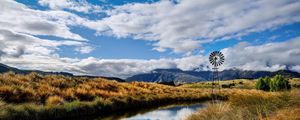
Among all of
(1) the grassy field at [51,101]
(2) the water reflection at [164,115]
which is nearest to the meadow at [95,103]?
A: (1) the grassy field at [51,101]

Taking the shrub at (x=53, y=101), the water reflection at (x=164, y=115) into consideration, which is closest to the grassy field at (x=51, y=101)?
the shrub at (x=53, y=101)

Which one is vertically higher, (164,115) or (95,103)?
(95,103)

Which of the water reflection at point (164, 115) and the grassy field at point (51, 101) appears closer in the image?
the grassy field at point (51, 101)

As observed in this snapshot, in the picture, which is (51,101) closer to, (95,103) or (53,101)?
(53,101)

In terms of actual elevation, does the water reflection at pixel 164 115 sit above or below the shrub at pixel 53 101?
below

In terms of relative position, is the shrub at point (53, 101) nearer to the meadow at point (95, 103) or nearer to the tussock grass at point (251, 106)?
the meadow at point (95, 103)

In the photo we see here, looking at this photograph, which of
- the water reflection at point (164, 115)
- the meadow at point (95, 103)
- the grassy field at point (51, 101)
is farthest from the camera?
the water reflection at point (164, 115)

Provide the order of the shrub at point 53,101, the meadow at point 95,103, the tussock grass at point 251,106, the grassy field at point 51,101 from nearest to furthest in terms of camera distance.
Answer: the tussock grass at point 251,106
the meadow at point 95,103
the grassy field at point 51,101
the shrub at point 53,101

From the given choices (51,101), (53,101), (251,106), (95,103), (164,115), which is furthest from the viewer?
(95,103)

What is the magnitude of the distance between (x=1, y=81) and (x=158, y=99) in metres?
20.6

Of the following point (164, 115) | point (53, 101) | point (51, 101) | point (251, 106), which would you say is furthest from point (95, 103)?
point (251, 106)

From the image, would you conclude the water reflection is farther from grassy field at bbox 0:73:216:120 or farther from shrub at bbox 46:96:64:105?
shrub at bbox 46:96:64:105

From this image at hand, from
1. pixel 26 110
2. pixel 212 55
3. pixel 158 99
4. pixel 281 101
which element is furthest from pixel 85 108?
pixel 212 55

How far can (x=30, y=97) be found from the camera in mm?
28562
